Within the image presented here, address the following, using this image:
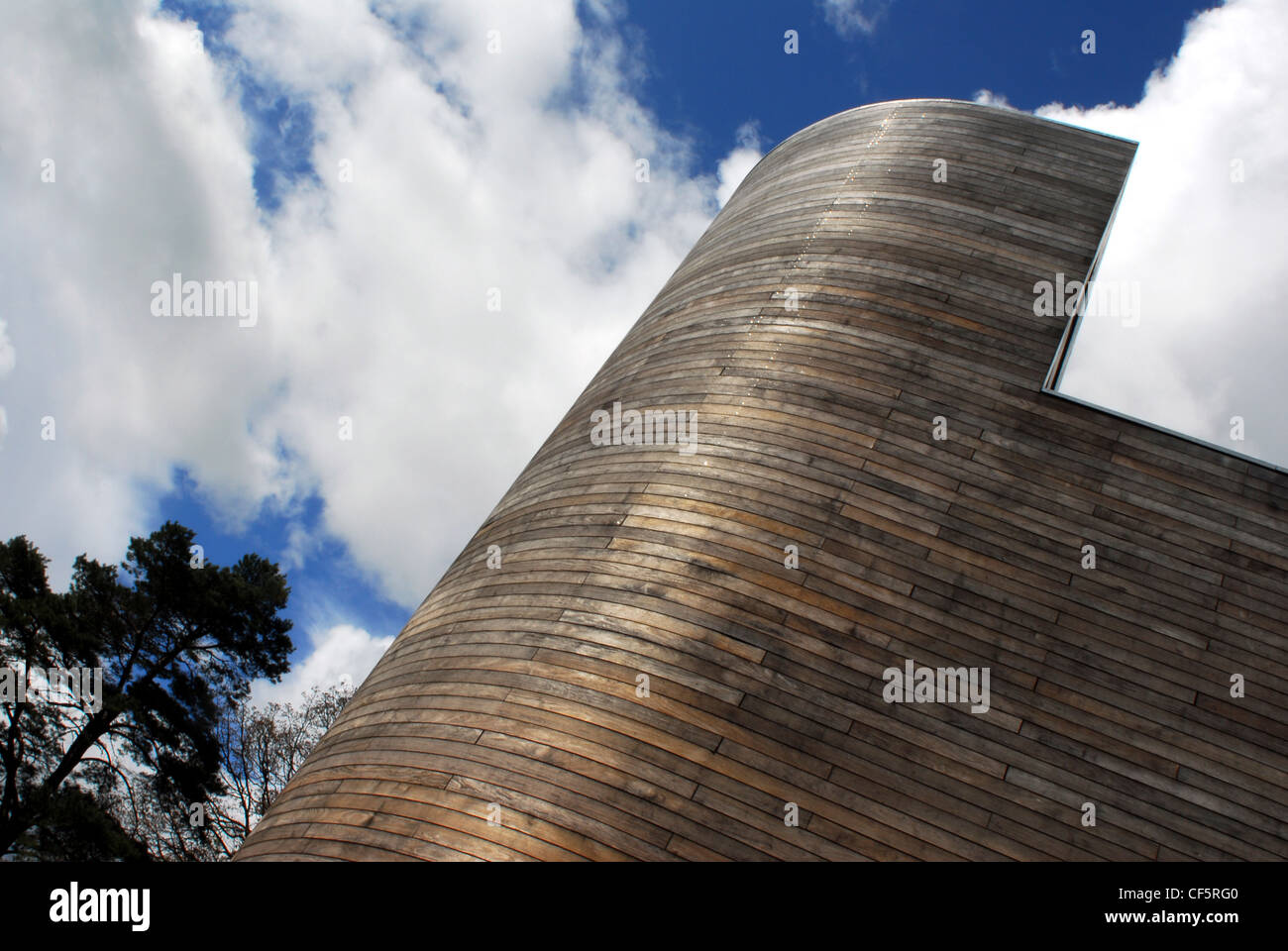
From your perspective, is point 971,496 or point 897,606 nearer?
point 897,606

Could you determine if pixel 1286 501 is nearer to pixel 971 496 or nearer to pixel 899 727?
pixel 971 496

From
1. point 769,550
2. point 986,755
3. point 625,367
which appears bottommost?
point 986,755

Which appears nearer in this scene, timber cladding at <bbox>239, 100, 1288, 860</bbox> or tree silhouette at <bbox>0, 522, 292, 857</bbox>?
timber cladding at <bbox>239, 100, 1288, 860</bbox>

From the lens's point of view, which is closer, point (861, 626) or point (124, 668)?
point (861, 626)

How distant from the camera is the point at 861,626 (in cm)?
640

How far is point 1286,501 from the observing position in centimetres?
678

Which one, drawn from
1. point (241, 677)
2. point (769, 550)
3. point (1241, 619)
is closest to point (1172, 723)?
point (1241, 619)

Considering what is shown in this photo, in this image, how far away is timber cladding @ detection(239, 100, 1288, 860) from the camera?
5.63m

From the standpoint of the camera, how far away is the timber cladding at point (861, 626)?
563cm

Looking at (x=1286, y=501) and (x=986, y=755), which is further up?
(x=1286, y=501)

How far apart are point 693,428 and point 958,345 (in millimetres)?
2720

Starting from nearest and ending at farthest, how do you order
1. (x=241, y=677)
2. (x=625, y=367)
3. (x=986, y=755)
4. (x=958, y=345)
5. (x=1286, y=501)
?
(x=986, y=755), (x=1286, y=501), (x=958, y=345), (x=625, y=367), (x=241, y=677)

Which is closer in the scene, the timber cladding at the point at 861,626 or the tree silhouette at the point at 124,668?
the timber cladding at the point at 861,626
